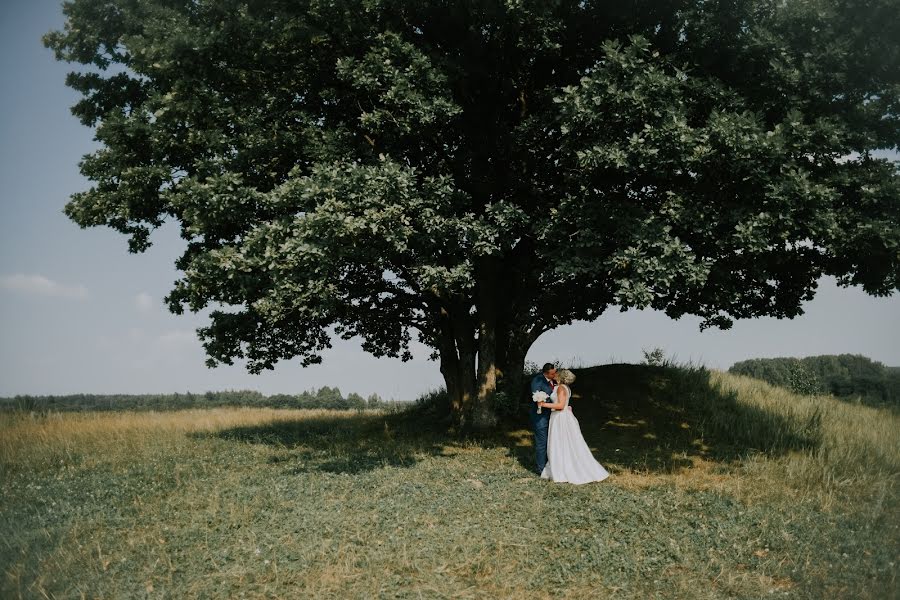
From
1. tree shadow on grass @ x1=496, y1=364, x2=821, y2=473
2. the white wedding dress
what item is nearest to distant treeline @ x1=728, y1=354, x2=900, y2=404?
tree shadow on grass @ x1=496, y1=364, x2=821, y2=473

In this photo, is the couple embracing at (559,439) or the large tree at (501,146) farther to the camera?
the couple embracing at (559,439)

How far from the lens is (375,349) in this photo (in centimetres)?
2433

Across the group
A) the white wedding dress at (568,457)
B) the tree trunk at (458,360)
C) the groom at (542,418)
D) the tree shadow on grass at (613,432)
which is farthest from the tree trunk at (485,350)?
the white wedding dress at (568,457)

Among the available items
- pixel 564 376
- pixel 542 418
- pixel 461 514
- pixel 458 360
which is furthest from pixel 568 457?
pixel 458 360

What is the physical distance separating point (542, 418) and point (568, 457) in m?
1.20

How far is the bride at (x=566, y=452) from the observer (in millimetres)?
14898

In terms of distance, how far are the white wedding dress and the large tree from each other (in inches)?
137

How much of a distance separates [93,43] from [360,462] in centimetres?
1615

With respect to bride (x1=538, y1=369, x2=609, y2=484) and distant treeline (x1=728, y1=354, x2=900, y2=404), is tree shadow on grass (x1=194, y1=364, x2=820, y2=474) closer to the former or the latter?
bride (x1=538, y1=369, x2=609, y2=484)

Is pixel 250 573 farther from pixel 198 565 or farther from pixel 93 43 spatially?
pixel 93 43

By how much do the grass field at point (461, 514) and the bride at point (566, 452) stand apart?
1.89 feet

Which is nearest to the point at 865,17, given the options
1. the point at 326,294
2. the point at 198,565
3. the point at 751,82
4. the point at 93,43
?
the point at 751,82

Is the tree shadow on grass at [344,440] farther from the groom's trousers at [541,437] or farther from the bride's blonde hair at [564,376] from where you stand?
the bride's blonde hair at [564,376]

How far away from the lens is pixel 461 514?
12219mm
